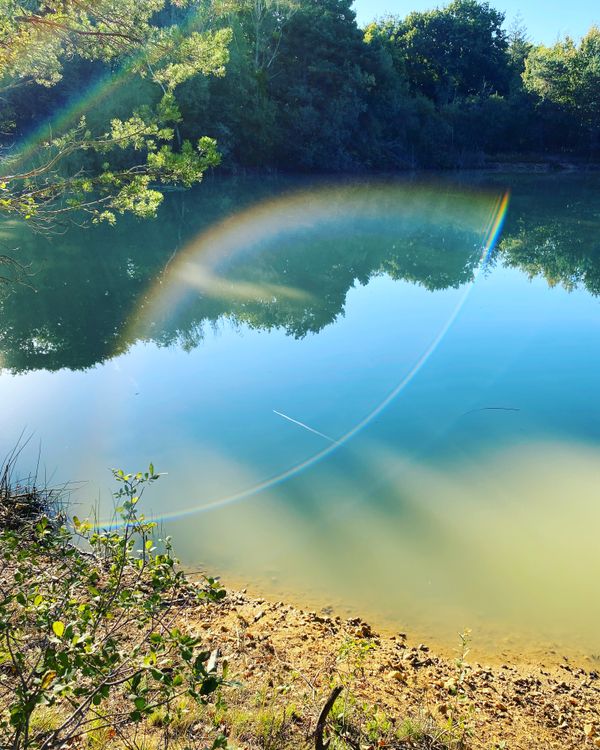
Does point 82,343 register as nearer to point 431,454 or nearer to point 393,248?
point 431,454

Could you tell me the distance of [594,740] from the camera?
2.89m

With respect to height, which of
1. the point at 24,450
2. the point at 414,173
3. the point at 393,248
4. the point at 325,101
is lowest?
the point at 24,450

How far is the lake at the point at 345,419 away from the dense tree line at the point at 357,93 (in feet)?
47.3

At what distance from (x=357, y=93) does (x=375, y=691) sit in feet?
124

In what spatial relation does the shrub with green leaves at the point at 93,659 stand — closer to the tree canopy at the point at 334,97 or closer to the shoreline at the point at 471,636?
the shoreline at the point at 471,636

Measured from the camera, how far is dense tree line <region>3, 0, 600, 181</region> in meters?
27.4

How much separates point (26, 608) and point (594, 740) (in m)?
2.91

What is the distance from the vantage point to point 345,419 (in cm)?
691

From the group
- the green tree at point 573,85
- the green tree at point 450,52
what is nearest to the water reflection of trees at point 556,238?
the green tree at point 573,85

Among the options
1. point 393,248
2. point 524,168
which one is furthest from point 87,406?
point 524,168

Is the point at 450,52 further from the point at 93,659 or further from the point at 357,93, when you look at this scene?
the point at 93,659

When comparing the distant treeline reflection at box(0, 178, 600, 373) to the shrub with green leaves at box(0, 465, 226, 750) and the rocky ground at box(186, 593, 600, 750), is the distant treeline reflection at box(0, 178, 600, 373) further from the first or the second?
the shrub with green leaves at box(0, 465, 226, 750)

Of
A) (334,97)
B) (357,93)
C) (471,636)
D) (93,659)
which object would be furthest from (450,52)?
(93,659)

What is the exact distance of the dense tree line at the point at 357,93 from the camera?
27.4 m
